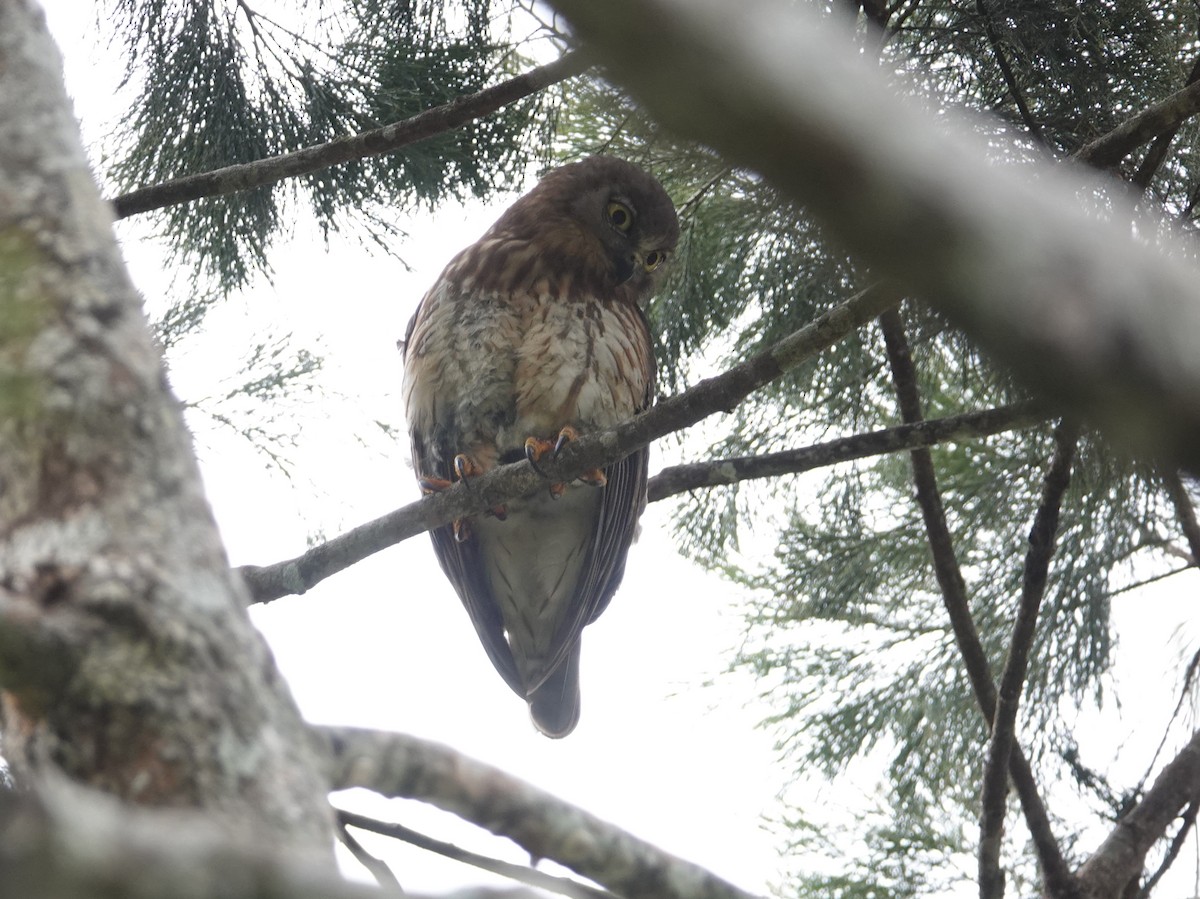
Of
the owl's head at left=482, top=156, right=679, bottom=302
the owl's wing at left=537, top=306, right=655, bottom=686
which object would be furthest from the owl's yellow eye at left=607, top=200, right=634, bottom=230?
the owl's wing at left=537, top=306, right=655, bottom=686

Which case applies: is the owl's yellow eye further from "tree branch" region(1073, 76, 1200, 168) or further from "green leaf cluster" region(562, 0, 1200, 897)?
"tree branch" region(1073, 76, 1200, 168)

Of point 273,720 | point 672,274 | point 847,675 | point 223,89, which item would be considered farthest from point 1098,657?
point 273,720

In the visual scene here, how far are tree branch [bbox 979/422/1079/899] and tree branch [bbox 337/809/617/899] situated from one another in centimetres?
181

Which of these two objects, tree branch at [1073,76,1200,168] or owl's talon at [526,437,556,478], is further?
owl's talon at [526,437,556,478]

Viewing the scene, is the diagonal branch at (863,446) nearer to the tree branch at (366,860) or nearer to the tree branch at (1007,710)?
the tree branch at (1007,710)

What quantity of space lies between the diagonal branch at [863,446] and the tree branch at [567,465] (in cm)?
24

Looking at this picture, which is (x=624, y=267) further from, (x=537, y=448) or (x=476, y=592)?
(x=476, y=592)

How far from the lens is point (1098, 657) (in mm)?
3904

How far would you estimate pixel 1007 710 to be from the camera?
293 cm

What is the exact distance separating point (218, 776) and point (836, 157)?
0.57m

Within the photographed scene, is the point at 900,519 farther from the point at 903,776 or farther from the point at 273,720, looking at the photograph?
the point at 273,720

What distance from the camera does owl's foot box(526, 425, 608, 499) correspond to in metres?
3.15

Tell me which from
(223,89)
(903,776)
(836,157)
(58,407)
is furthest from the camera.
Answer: (903,776)

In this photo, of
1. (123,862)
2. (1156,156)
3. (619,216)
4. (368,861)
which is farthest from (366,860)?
(619,216)
